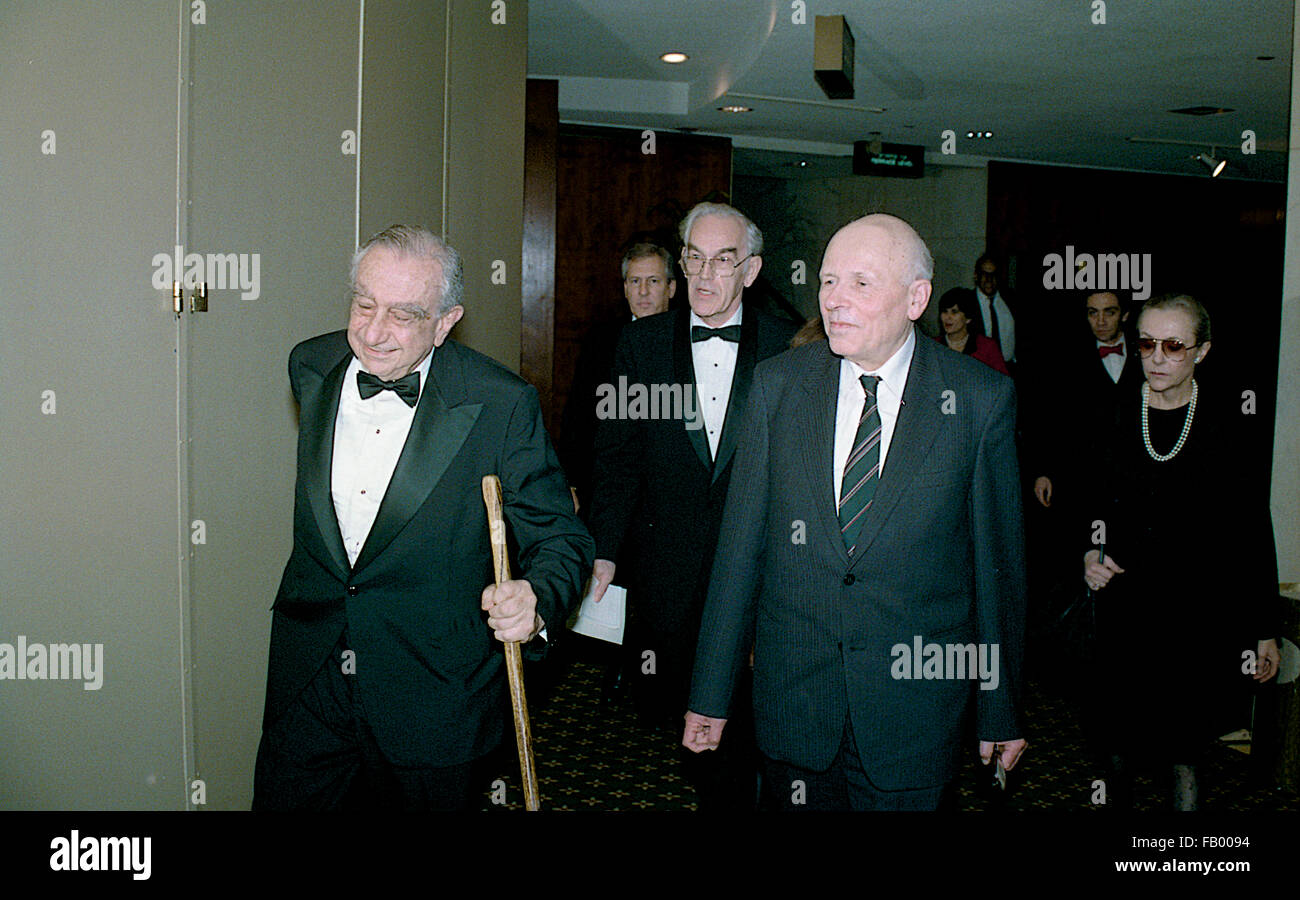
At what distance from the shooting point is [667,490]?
348 cm

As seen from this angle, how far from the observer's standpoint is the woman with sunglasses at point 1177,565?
128 inches

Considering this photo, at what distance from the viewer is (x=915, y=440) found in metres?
2.43

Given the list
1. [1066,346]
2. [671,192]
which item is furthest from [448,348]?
[1066,346]

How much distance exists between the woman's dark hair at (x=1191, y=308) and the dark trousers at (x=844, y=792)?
5.60ft

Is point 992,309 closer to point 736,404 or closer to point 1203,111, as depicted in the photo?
point 1203,111

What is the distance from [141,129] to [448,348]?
1.16m

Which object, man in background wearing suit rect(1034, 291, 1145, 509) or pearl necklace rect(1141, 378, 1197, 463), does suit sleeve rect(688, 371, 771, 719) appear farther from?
man in background wearing suit rect(1034, 291, 1145, 509)

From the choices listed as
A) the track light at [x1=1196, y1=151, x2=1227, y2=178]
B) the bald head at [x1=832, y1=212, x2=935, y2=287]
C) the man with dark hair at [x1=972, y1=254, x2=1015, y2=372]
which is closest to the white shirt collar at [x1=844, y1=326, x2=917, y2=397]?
the bald head at [x1=832, y1=212, x2=935, y2=287]

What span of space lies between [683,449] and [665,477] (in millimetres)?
110

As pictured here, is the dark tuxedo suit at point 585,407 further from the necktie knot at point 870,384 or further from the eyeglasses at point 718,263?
the necktie knot at point 870,384

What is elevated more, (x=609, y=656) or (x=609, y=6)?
(x=609, y=6)

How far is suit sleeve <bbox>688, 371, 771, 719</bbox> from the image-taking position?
2.53 m
